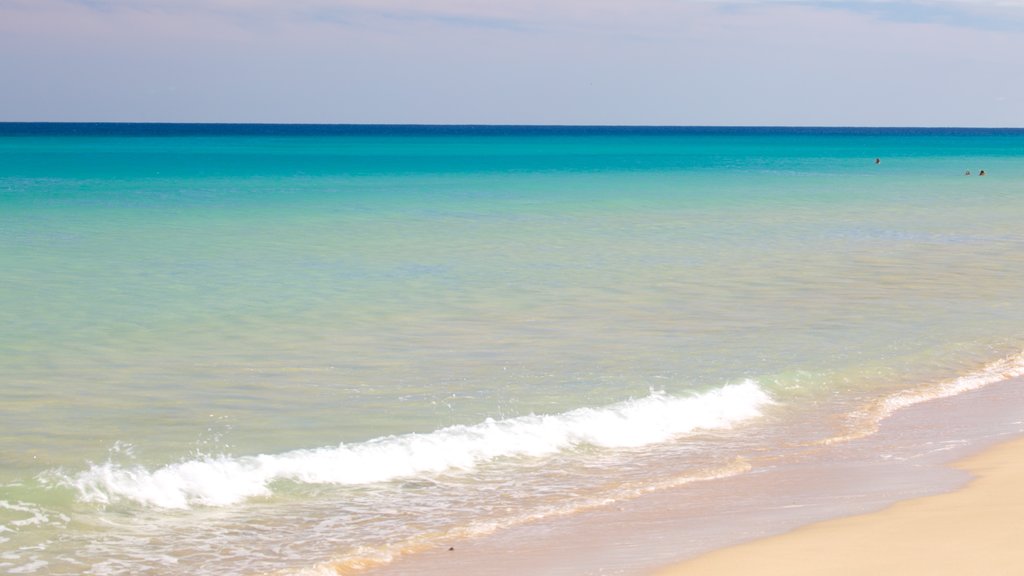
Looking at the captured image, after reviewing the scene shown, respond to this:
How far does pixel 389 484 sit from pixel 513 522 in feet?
3.58

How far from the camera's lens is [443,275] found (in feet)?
57.3

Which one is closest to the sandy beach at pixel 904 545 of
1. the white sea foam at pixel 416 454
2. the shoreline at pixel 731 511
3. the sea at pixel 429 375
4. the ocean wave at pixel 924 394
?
the shoreline at pixel 731 511

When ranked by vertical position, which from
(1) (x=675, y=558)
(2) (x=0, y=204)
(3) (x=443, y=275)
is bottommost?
(2) (x=0, y=204)

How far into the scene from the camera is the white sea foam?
7.23m

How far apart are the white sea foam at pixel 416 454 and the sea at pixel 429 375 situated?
24 millimetres

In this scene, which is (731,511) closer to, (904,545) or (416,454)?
(904,545)

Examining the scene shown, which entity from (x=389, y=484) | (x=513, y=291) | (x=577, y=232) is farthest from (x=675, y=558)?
(x=577, y=232)

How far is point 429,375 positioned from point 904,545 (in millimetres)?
5097

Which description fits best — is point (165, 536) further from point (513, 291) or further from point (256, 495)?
point (513, 291)

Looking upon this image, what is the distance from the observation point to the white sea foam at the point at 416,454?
23.7 ft

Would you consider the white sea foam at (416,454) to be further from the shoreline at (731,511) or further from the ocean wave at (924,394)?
the shoreline at (731,511)

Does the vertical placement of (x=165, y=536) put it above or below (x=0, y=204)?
above

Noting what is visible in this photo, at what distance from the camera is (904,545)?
5.95m

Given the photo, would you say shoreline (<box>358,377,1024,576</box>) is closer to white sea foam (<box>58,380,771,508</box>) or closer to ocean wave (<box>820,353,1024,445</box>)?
ocean wave (<box>820,353,1024,445</box>)
